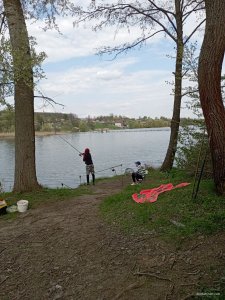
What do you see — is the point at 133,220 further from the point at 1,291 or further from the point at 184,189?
the point at 1,291

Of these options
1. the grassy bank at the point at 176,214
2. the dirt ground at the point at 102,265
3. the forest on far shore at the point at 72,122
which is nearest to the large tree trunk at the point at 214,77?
the grassy bank at the point at 176,214

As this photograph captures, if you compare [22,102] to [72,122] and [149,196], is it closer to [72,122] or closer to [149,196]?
[149,196]

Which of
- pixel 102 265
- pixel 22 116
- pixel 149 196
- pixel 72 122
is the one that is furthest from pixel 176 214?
pixel 72 122

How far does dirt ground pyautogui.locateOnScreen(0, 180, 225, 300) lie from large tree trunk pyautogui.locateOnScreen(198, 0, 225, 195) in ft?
5.07

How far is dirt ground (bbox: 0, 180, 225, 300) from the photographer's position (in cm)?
366

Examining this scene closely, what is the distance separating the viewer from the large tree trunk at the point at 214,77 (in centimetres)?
512

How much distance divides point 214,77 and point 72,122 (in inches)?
568

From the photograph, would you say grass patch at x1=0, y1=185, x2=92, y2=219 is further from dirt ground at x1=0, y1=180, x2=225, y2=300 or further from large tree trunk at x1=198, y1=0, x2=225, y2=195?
large tree trunk at x1=198, y1=0, x2=225, y2=195

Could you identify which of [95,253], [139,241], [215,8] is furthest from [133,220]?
[215,8]

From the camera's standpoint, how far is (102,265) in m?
4.35

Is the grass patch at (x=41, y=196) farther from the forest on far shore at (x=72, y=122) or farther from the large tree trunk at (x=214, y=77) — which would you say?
the large tree trunk at (x=214, y=77)

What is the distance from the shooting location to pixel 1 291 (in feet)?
13.0

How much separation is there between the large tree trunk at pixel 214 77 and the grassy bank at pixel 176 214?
60 centimetres

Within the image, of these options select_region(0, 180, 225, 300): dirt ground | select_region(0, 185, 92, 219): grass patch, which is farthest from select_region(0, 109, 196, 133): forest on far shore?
select_region(0, 180, 225, 300): dirt ground
